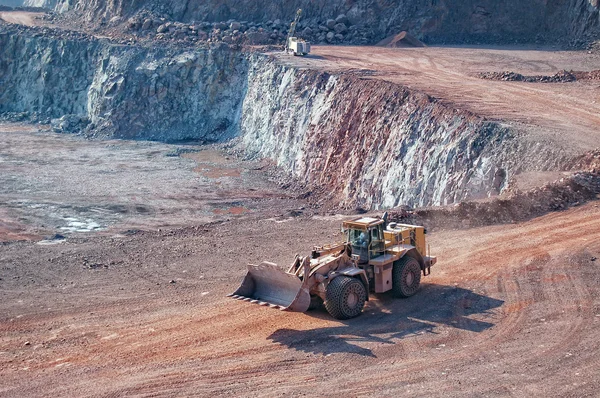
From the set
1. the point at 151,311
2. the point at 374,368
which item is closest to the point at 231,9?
the point at 151,311

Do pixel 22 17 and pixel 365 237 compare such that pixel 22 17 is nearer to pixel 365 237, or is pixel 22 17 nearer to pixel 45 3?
pixel 45 3

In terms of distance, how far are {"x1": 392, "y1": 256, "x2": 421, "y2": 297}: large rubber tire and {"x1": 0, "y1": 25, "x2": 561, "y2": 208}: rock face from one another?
316 inches

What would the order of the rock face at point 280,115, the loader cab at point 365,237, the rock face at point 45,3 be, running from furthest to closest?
the rock face at point 45,3 < the rock face at point 280,115 < the loader cab at point 365,237

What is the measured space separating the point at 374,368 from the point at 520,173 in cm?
1202

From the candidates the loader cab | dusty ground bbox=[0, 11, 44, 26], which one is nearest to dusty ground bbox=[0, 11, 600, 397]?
the loader cab

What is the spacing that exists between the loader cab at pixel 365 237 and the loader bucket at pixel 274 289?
1.55 meters

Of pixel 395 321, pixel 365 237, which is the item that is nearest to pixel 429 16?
pixel 365 237

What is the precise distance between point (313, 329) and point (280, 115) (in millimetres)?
24366

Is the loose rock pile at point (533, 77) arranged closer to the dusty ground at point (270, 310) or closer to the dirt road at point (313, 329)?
the dusty ground at point (270, 310)

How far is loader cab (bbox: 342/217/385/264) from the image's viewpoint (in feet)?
49.3

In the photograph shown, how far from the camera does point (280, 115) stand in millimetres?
37750

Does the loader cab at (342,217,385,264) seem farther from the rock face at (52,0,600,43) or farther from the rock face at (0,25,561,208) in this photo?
the rock face at (52,0,600,43)

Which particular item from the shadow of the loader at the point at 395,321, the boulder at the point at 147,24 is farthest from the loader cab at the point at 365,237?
the boulder at the point at 147,24

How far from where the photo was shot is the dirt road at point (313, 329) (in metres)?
12.2
